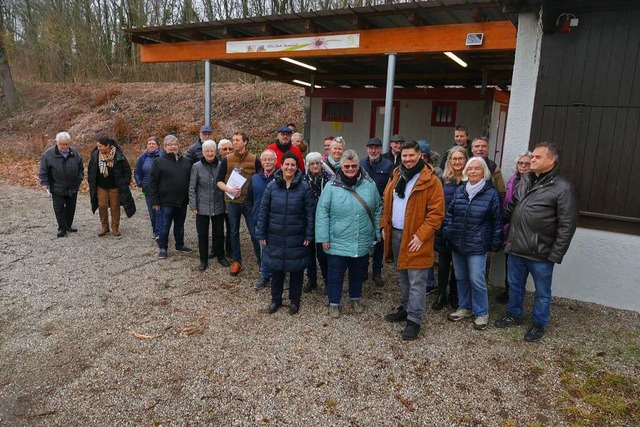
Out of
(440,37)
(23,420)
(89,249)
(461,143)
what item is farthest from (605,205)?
(89,249)

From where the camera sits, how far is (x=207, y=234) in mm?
5629

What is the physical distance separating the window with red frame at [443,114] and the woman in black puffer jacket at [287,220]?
6629 millimetres

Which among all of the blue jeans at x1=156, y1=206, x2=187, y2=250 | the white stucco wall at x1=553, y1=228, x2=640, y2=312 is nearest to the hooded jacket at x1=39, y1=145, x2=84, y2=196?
the blue jeans at x1=156, y1=206, x2=187, y2=250

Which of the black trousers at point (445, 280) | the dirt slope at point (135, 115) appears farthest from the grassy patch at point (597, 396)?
the dirt slope at point (135, 115)

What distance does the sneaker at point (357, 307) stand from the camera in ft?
14.9

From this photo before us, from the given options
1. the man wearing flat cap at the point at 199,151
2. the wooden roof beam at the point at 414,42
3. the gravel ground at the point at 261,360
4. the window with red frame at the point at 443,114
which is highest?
the wooden roof beam at the point at 414,42

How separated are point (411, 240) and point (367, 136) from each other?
708 centimetres

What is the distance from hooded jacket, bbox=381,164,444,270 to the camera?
12.5ft

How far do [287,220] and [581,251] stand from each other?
10.4 ft

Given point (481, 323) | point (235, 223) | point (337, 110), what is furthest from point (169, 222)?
point (337, 110)

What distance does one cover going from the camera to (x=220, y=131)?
16.4m

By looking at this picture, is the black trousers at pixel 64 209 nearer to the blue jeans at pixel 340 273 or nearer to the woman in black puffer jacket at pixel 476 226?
the blue jeans at pixel 340 273

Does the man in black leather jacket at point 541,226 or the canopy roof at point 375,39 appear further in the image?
the canopy roof at point 375,39

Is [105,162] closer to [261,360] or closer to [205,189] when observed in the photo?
[205,189]
